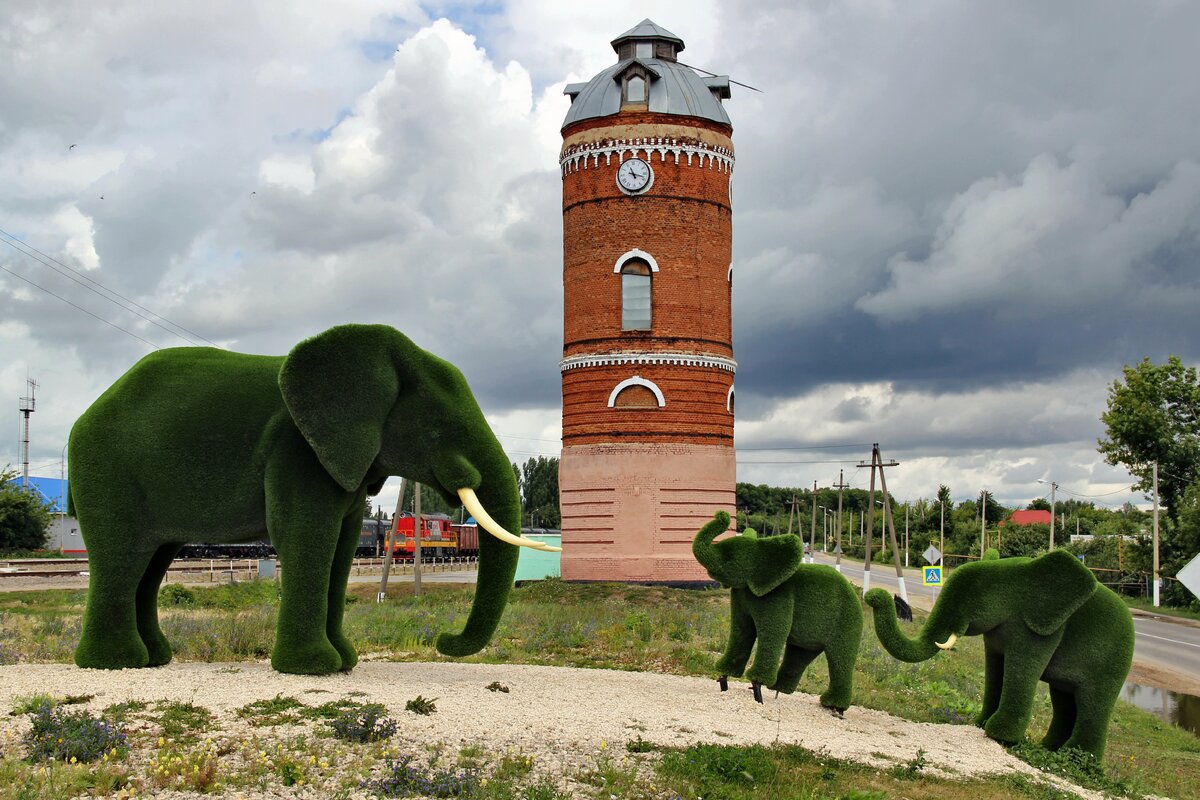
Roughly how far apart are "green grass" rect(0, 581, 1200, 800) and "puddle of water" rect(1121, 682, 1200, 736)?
80cm

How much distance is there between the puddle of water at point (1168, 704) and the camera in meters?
22.6

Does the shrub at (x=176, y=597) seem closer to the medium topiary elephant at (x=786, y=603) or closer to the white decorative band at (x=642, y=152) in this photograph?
the white decorative band at (x=642, y=152)

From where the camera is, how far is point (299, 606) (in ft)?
41.7

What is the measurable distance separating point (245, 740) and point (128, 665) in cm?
392

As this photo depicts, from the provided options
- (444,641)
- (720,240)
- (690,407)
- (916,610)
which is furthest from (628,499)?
(444,641)

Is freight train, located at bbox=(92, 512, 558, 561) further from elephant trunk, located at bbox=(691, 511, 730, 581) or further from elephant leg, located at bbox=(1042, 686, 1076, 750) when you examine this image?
elephant leg, located at bbox=(1042, 686, 1076, 750)

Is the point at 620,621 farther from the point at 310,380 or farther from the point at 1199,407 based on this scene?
the point at 1199,407

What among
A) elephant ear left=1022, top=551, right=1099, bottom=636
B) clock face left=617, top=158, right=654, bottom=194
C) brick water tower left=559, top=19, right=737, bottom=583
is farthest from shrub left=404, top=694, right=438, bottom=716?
clock face left=617, top=158, right=654, bottom=194

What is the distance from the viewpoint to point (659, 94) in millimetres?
34781

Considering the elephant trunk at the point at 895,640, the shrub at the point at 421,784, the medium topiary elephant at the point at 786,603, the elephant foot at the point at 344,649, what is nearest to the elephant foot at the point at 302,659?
the elephant foot at the point at 344,649

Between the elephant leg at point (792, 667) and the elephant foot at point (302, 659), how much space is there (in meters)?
5.33

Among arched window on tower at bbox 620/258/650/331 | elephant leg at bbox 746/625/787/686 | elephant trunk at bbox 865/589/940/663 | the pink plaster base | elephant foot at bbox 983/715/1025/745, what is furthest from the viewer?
arched window on tower at bbox 620/258/650/331

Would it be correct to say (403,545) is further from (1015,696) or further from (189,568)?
(1015,696)

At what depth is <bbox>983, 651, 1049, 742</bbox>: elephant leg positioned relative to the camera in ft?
43.1
